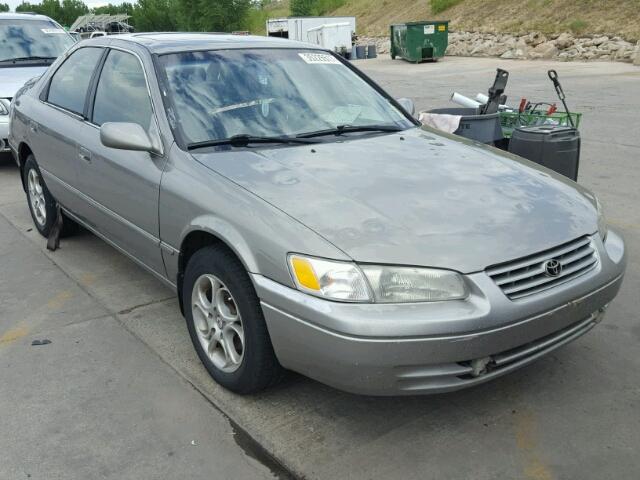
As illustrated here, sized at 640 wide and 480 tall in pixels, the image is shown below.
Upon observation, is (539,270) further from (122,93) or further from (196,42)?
(122,93)

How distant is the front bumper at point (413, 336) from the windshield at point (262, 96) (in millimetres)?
1181

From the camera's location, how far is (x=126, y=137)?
3.32 meters

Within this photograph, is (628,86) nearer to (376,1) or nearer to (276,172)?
(276,172)

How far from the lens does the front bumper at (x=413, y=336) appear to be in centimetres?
239

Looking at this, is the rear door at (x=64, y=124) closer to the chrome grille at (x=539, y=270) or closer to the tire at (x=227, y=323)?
the tire at (x=227, y=323)

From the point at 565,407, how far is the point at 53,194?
3959 mm

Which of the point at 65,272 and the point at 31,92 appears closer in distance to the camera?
the point at 65,272

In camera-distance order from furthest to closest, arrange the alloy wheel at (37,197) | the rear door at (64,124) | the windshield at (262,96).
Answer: the alloy wheel at (37,197) < the rear door at (64,124) < the windshield at (262,96)

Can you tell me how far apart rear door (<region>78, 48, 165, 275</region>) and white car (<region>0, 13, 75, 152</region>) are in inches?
169

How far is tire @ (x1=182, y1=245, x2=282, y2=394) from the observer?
2.77 m

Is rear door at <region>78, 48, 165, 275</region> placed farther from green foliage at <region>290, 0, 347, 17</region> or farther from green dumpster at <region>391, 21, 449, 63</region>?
green foliage at <region>290, 0, 347, 17</region>

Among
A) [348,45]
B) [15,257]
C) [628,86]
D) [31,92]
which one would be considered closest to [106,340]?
[15,257]

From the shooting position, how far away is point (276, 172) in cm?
305

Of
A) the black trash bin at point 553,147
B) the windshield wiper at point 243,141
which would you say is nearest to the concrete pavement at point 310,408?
the black trash bin at point 553,147
